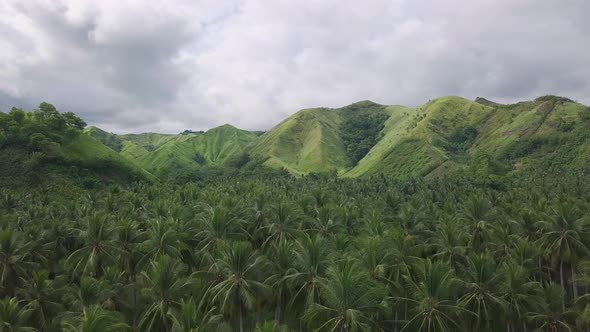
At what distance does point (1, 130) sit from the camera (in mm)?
128375

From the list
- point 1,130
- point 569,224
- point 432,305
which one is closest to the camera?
point 432,305

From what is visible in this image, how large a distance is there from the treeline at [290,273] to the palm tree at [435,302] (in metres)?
0.11

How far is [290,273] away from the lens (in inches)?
1576

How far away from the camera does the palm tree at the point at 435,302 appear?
32.6 metres

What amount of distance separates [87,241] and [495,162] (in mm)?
155485

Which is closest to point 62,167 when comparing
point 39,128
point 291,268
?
point 39,128

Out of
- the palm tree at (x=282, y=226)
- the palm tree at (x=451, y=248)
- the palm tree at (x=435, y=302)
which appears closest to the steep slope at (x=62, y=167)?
the palm tree at (x=282, y=226)

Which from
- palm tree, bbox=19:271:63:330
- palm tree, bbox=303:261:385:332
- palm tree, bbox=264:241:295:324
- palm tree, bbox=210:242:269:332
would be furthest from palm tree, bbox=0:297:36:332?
palm tree, bbox=303:261:385:332

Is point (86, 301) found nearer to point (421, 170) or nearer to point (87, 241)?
point (87, 241)

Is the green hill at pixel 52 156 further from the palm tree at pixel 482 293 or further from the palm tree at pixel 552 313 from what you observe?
the palm tree at pixel 552 313

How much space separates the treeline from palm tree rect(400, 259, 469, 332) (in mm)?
111

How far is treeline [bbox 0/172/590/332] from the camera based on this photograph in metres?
32.7

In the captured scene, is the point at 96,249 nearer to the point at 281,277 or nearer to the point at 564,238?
the point at 281,277

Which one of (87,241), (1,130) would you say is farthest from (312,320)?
(1,130)
